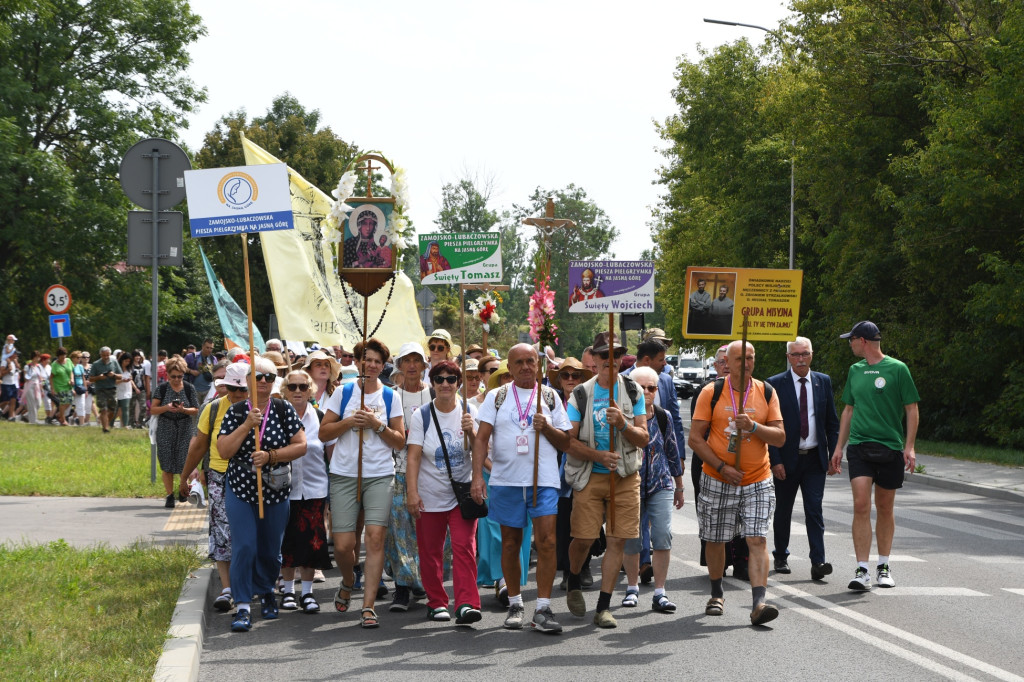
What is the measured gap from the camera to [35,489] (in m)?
14.9

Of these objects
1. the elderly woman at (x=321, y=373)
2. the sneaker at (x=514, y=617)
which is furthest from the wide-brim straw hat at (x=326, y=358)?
the sneaker at (x=514, y=617)

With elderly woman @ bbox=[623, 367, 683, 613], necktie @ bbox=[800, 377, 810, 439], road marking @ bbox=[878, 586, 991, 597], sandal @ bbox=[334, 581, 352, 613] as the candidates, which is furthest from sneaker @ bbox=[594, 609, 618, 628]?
necktie @ bbox=[800, 377, 810, 439]

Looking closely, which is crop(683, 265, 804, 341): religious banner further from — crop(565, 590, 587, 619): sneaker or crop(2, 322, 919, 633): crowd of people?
crop(565, 590, 587, 619): sneaker

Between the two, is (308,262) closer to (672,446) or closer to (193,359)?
(672,446)

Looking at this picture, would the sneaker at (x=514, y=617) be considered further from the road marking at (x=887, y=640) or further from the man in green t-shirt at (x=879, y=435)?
the man in green t-shirt at (x=879, y=435)

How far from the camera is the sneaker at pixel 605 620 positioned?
26.8 feet

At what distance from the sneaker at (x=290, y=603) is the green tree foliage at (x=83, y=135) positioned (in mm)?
30493

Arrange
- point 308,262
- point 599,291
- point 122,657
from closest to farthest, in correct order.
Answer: point 122,657, point 599,291, point 308,262

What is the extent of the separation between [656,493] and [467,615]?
5.85 ft

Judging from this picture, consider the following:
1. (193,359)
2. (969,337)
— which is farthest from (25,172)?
(969,337)

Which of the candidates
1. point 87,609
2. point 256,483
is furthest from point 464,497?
point 87,609

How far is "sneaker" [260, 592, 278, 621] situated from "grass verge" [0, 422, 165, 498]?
660 cm

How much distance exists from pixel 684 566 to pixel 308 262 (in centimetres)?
764

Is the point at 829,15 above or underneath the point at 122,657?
above
